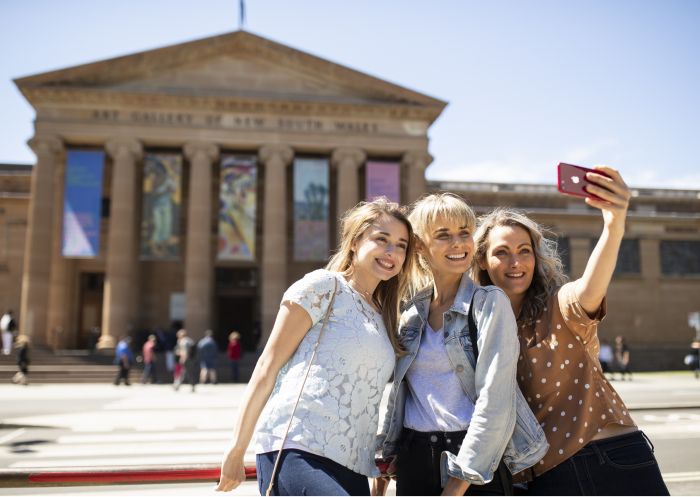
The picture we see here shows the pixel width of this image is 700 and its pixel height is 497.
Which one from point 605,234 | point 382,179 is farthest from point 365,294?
point 382,179

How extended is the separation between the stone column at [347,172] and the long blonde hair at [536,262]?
1071 inches

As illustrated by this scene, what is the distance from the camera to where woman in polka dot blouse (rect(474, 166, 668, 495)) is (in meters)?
2.75

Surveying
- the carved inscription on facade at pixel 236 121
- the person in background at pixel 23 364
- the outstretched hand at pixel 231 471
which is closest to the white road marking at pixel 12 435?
the outstretched hand at pixel 231 471

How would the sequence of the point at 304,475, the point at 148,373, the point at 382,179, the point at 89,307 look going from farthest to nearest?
the point at 89,307
the point at 382,179
the point at 148,373
the point at 304,475

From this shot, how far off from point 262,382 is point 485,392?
102 centimetres

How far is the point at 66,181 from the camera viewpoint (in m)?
28.9

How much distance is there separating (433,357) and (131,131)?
30290mm

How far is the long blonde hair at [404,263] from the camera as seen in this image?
314 centimetres

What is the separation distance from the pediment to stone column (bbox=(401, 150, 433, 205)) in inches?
105

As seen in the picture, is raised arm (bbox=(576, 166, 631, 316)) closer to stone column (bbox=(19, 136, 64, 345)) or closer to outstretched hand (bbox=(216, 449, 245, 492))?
outstretched hand (bbox=(216, 449, 245, 492))

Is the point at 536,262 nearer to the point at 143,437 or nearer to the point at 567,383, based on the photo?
the point at 567,383

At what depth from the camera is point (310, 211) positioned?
30109 mm

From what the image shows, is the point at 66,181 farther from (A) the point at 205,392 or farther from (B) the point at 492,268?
(B) the point at 492,268

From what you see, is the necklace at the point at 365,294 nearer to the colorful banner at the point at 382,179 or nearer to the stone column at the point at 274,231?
the stone column at the point at 274,231
